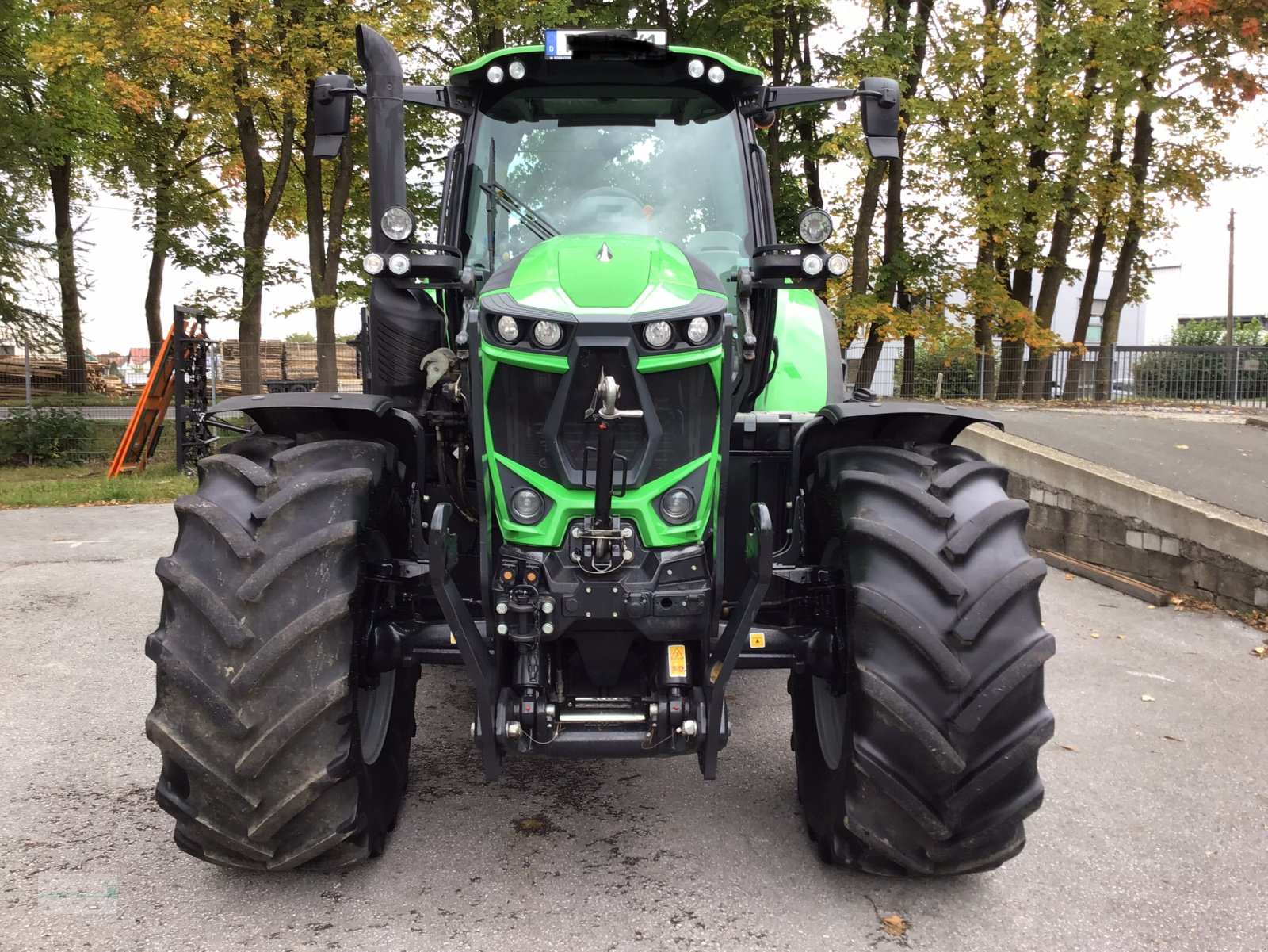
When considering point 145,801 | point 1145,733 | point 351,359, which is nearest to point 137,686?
point 145,801

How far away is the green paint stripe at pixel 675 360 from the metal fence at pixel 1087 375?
53.5ft

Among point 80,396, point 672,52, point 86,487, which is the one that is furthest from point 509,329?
point 80,396

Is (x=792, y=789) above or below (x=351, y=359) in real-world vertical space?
below

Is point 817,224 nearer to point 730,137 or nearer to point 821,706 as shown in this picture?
point 730,137

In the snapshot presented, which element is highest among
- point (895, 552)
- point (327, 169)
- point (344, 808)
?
point (327, 169)

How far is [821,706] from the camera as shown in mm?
3410

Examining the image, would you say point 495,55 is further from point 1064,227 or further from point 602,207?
point 1064,227

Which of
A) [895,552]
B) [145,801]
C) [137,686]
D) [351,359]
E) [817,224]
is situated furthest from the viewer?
[351,359]

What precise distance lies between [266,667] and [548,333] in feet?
3.99

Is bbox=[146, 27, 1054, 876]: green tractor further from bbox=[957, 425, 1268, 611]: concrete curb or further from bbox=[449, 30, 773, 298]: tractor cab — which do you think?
bbox=[957, 425, 1268, 611]: concrete curb

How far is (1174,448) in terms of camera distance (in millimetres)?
9195

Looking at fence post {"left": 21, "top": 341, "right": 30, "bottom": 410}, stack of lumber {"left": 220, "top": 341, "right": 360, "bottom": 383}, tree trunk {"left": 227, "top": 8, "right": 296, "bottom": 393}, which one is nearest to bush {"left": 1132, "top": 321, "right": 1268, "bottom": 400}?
stack of lumber {"left": 220, "top": 341, "right": 360, "bottom": 383}

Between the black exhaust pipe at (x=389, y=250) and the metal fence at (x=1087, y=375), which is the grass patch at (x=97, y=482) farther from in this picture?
the metal fence at (x=1087, y=375)

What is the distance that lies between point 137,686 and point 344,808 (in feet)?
9.18
